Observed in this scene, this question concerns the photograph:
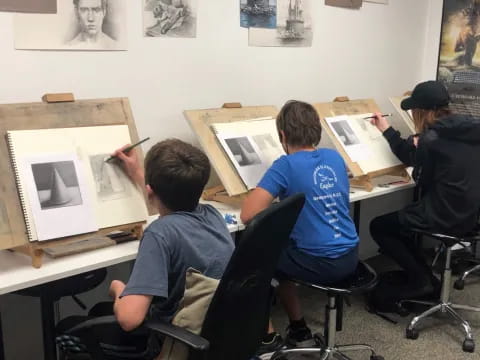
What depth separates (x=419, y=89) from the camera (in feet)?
9.54

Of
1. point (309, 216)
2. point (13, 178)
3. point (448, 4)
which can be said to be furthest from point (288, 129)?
point (448, 4)

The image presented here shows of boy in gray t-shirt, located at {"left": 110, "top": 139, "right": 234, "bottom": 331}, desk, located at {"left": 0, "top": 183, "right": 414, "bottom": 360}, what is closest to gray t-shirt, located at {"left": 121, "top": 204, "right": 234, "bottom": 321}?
boy in gray t-shirt, located at {"left": 110, "top": 139, "right": 234, "bottom": 331}

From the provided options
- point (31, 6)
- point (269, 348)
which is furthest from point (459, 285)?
point (31, 6)

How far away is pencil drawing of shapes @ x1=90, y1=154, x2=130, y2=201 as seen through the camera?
1990mm

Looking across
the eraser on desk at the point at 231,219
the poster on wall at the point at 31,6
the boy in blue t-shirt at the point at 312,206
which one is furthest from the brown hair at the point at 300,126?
the poster on wall at the point at 31,6

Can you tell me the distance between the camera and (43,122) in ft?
6.35

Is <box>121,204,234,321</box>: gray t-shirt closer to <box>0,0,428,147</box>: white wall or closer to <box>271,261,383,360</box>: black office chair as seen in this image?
<box>271,261,383,360</box>: black office chair

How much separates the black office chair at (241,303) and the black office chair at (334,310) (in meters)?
0.53

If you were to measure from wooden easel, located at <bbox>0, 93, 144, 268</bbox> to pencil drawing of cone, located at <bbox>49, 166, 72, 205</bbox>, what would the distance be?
116 mm

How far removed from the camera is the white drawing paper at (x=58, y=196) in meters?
1.82

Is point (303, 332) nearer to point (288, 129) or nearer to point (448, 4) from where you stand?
point (288, 129)

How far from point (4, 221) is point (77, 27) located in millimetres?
936

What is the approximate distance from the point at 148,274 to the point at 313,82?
2117 millimetres

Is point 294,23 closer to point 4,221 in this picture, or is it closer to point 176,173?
point 176,173
